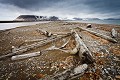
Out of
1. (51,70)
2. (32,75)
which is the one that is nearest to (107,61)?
(51,70)

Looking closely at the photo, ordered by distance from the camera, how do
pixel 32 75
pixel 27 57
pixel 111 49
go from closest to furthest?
pixel 32 75, pixel 27 57, pixel 111 49

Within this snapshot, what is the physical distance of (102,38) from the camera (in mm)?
9602

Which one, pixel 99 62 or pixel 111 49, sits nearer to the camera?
pixel 99 62

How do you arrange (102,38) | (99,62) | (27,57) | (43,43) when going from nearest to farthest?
1. (99,62)
2. (27,57)
3. (43,43)
4. (102,38)

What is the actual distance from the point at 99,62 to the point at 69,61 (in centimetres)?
173

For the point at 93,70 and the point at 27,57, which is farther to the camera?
the point at 27,57

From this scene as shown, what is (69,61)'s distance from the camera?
5.63 m

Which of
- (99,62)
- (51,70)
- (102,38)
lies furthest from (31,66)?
(102,38)

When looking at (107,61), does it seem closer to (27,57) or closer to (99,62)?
(99,62)

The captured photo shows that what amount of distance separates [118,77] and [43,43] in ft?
20.0

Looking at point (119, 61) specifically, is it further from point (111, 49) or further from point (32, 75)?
point (32, 75)

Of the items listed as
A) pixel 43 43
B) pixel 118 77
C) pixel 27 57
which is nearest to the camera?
pixel 118 77

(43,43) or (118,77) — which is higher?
(43,43)

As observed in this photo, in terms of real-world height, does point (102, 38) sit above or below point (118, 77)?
above
